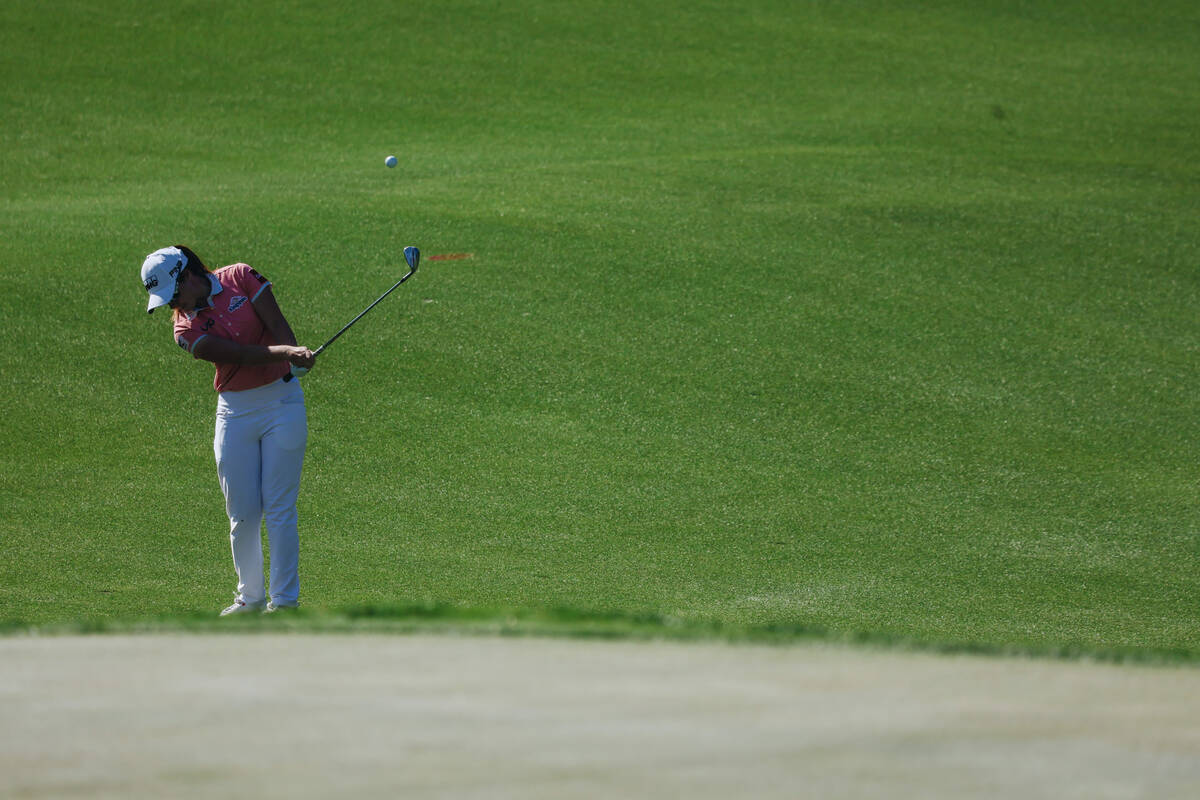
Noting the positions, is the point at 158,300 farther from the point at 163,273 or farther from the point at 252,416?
the point at 252,416

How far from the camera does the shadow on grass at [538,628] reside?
5066 mm

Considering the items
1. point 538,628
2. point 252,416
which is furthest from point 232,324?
point 538,628

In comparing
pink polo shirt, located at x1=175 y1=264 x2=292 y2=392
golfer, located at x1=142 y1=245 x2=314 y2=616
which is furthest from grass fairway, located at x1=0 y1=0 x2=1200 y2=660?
pink polo shirt, located at x1=175 y1=264 x2=292 y2=392

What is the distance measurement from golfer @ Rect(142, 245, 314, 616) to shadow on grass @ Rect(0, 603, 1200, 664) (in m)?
1.21

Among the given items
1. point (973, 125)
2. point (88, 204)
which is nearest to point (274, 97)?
point (88, 204)

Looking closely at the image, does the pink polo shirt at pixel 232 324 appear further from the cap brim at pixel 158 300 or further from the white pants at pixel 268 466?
the cap brim at pixel 158 300

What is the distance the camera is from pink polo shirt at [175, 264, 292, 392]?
6.83 m

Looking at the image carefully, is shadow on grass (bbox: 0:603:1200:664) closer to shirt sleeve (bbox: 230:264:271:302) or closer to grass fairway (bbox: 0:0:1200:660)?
grass fairway (bbox: 0:0:1200:660)

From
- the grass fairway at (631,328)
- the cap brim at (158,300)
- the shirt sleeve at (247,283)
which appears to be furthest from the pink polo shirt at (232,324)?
the grass fairway at (631,328)

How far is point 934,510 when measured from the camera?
916 centimetres

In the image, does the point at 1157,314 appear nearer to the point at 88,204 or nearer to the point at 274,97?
the point at 88,204

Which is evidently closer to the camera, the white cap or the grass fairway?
the white cap

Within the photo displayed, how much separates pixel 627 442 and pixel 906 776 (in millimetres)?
6478

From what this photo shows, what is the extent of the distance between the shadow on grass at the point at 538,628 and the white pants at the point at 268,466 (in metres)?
1.15
